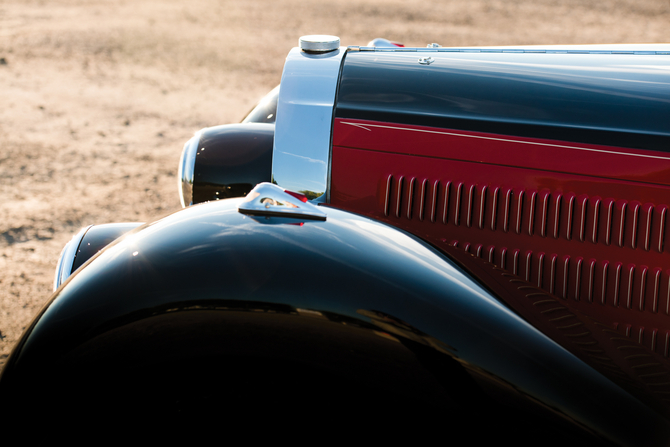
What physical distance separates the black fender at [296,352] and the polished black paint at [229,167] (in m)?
0.81

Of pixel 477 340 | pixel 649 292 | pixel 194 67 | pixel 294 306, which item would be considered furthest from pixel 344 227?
pixel 194 67

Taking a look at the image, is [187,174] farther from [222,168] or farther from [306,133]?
[306,133]

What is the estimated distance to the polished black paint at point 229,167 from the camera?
211 cm

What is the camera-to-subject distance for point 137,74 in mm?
7281

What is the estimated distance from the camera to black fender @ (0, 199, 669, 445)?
1.03 m

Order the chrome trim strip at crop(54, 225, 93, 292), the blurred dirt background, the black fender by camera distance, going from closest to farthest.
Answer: the black fender < the chrome trim strip at crop(54, 225, 93, 292) < the blurred dirt background

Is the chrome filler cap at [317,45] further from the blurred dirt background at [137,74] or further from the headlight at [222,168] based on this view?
the blurred dirt background at [137,74]

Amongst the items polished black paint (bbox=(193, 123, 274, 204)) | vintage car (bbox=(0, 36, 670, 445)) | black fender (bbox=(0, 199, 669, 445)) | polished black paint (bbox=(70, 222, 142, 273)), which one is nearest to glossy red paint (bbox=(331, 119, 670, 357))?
vintage car (bbox=(0, 36, 670, 445))

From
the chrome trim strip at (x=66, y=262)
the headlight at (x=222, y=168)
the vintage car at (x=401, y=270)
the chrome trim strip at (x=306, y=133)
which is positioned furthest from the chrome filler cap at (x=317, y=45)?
the chrome trim strip at (x=66, y=262)

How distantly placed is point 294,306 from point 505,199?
38.7 inches

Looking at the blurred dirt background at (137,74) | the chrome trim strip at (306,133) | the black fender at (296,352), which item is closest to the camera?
the black fender at (296,352)

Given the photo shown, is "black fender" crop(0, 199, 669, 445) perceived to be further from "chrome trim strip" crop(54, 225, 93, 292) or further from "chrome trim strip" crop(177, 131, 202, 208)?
"chrome trim strip" crop(177, 131, 202, 208)

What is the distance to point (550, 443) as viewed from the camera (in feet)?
3.41

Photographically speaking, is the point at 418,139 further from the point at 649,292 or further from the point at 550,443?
the point at 550,443
